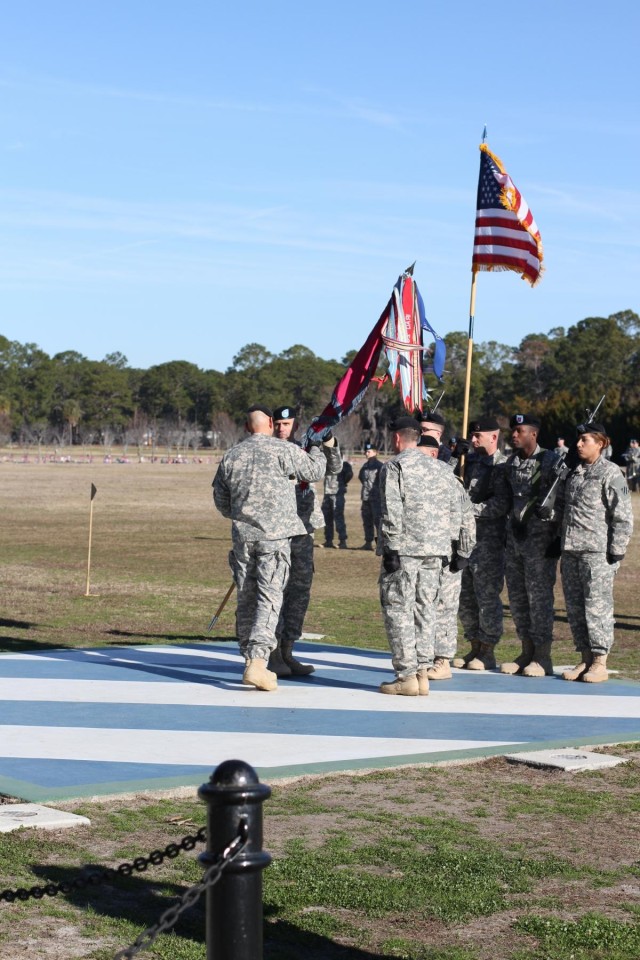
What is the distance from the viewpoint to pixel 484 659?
37.3 ft

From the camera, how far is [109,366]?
15425cm

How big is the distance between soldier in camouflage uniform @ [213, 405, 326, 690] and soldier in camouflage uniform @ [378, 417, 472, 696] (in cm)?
58

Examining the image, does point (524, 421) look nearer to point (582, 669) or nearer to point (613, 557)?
point (613, 557)

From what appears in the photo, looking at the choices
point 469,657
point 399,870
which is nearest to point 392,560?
point 469,657

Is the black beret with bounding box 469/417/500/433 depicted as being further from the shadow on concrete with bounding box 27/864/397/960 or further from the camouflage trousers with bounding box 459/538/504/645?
the shadow on concrete with bounding box 27/864/397/960

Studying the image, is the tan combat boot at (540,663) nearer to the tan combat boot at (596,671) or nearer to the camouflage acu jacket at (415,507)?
the tan combat boot at (596,671)

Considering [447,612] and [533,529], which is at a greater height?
[533,529]

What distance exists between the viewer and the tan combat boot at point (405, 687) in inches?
381

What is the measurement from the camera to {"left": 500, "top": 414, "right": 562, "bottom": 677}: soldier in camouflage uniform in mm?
10664

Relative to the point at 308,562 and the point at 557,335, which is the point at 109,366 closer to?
the point at 557,335

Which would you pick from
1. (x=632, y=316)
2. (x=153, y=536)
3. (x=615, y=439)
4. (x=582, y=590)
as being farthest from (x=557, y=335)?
(x=582, y=590)

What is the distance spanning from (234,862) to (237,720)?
5.29 metres

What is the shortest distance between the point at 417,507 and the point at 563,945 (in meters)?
5.36

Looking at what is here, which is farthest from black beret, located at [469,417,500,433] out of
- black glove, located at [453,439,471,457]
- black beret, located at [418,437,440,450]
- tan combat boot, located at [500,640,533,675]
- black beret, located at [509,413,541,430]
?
tan combat boot, located at [500,640,533,675]
